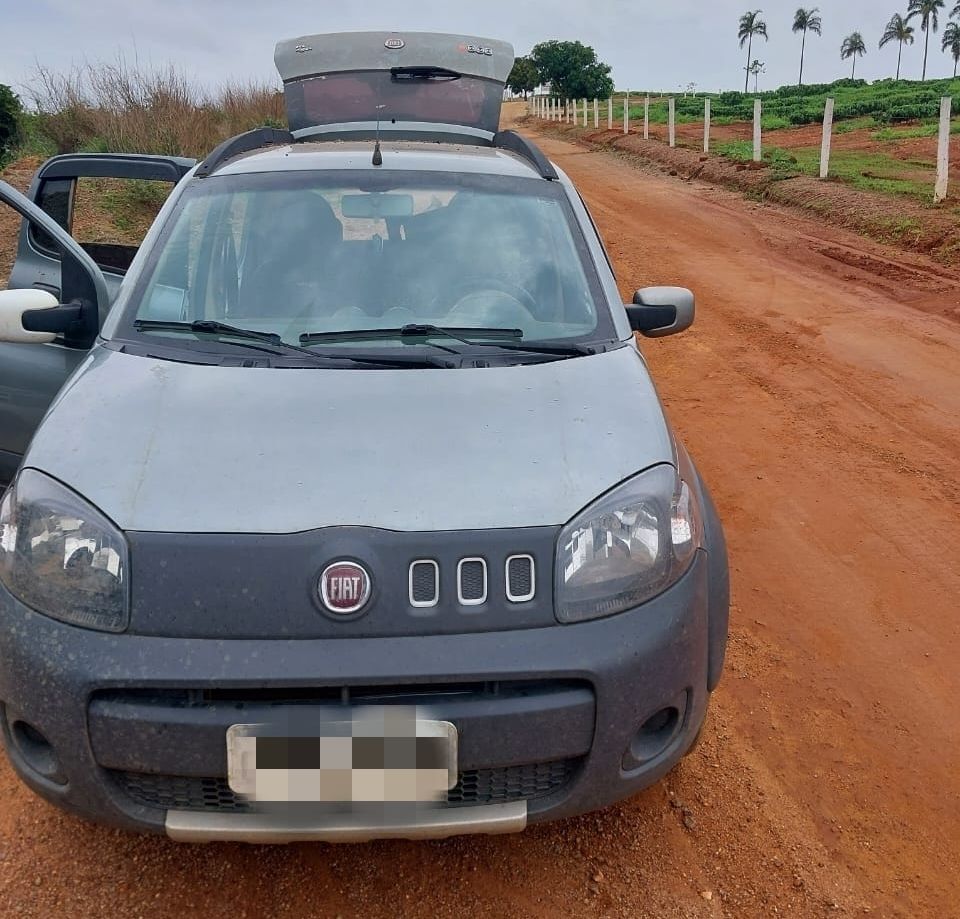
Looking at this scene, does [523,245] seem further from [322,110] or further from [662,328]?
[322,110]

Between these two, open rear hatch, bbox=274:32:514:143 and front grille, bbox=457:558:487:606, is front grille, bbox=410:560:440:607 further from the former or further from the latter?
open rear hatch, bbox=274:32:514:143

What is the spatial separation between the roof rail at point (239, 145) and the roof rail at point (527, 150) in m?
1.05

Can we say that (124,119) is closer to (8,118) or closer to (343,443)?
(8,118)

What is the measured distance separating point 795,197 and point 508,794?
1642cm

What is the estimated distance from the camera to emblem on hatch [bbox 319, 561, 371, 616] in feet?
6.98

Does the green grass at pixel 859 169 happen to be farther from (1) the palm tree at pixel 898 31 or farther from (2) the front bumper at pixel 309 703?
(1) the palm tree at pixel 898 31

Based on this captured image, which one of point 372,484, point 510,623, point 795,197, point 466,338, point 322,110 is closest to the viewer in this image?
point 510,623

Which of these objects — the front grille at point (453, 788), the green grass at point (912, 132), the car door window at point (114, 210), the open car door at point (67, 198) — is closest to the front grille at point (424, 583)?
the front grille at point (453, 788)

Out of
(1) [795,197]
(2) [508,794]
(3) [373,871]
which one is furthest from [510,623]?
(1) [795,197]

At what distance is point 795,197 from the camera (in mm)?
16797

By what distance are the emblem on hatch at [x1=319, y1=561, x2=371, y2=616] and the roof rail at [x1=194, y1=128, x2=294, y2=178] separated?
7.19 ft

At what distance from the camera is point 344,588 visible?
2.13 m

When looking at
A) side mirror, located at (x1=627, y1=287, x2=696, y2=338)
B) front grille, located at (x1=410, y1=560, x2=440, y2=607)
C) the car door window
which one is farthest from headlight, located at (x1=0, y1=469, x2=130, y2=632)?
the car door window

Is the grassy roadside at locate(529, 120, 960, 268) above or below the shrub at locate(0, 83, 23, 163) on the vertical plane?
below
